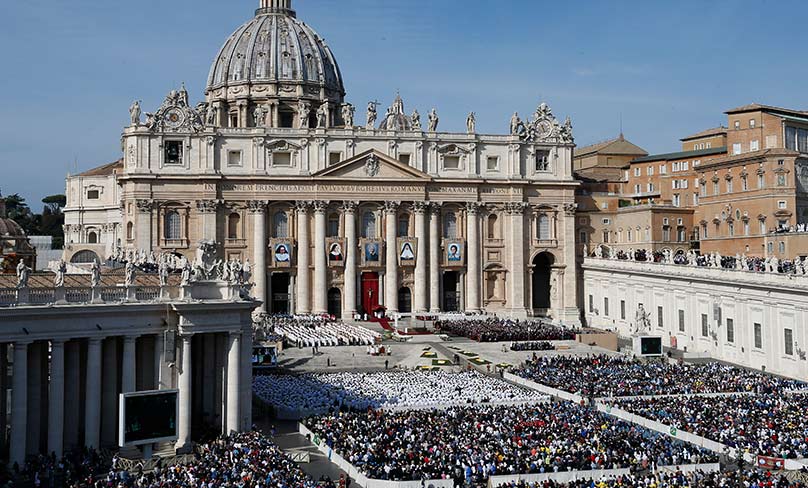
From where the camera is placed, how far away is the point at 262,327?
235 feet

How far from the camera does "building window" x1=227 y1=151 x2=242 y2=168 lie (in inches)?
3376

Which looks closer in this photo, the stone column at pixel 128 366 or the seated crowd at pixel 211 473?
the seated crowd at pixel 211 473

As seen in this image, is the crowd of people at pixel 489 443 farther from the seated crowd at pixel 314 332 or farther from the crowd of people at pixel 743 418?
the seated crowd at pixel 314 332

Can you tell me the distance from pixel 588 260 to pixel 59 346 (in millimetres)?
65419

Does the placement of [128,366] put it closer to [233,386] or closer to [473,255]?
[233,386]

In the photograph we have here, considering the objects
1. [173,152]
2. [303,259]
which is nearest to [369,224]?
[303,259]

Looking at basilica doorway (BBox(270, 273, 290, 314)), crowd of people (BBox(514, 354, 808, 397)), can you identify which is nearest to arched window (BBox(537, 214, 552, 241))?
basilica doorway (BBox(270, 273, 290, 314))

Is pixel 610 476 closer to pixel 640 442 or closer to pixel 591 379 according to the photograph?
pixel 640 442

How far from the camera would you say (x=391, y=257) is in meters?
89.0

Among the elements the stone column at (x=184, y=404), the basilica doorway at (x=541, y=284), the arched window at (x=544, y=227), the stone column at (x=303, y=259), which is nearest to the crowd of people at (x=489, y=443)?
the stone column at (x=184, y=404)

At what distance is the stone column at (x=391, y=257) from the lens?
291 ft

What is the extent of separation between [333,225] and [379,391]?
42.1 metres

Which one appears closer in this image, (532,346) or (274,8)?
(532,346)

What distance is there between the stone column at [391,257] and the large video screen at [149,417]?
55760mm
